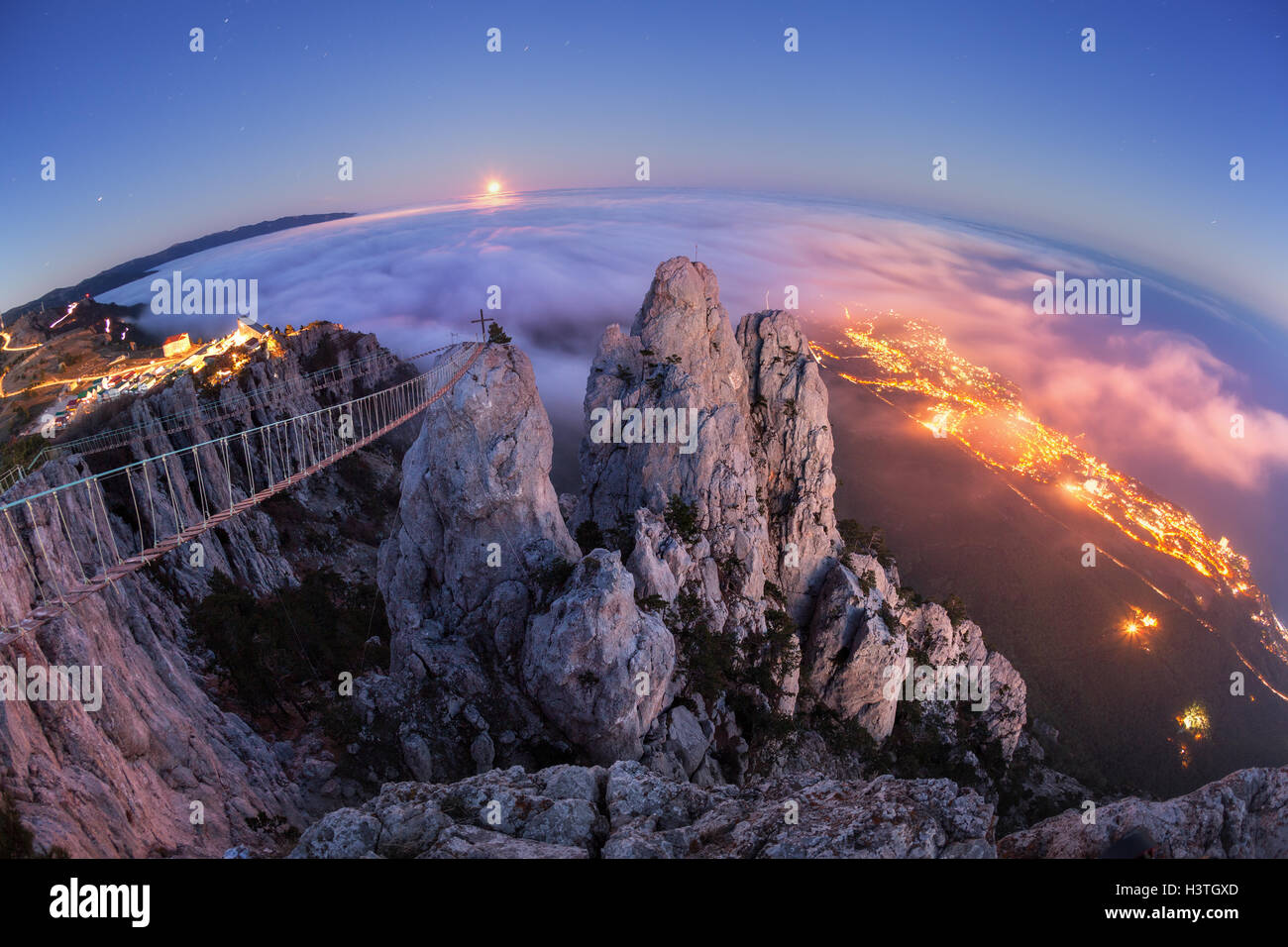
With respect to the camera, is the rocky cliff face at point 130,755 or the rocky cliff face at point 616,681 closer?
the rocky cliff face at point 130,755

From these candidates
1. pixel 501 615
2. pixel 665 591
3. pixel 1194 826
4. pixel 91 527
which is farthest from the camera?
pixel 665 591

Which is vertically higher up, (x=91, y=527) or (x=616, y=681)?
(x=91, y=527)

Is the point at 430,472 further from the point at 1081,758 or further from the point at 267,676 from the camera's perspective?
the point at 1081,758

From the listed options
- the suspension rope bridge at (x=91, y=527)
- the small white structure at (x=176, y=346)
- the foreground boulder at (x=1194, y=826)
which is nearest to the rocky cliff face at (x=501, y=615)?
the suspension rope bridge at (x=91, y=527)

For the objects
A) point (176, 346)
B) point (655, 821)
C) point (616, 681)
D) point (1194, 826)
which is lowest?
point (616, 681)

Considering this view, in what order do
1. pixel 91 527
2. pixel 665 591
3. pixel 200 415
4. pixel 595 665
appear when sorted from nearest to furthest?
pixel 595 665
pixel 91 527
pixel 665 591
pixel 200 415

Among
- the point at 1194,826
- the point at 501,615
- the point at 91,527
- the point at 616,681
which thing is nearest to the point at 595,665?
the point at 616,681

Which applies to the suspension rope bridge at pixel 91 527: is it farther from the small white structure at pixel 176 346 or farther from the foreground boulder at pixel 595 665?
the small white structure at pixel 176 346

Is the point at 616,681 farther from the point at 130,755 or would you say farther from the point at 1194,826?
the point at 1194,826

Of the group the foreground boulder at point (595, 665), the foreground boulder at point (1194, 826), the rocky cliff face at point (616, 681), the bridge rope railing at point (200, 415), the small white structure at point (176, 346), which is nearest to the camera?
the foreground boulder at point (1194, 826)

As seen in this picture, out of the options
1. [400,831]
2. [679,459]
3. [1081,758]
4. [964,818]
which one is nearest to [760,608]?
[679,459]

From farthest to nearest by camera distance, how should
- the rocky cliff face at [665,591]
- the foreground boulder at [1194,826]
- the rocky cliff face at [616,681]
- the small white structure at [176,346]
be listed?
1. the small white structure at [176,346]
2. the rocky cliff face at [665,591]
3. the rocky cliff face at [616,681]
4. the foreground boulder at [1194,826]

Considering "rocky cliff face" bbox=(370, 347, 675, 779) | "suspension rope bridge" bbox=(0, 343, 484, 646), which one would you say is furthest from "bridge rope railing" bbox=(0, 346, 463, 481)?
"rocky cliff face" bbox=(370, 347, 675, 779)
